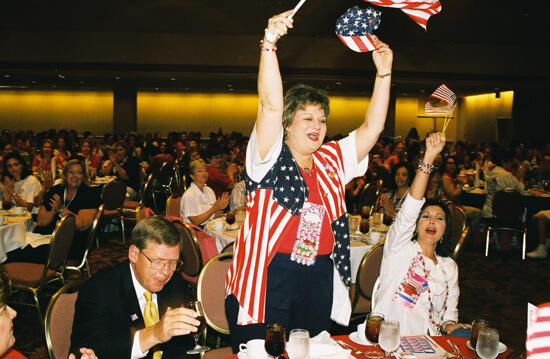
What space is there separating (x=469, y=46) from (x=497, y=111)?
5890 millimetres

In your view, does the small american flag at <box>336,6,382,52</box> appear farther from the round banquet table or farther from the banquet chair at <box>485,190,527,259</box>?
the banquet chair at <box>485,190,527,259</box>

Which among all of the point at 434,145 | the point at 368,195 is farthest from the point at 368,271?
the point at 368,195

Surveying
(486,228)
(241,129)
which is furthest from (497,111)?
(486,228)

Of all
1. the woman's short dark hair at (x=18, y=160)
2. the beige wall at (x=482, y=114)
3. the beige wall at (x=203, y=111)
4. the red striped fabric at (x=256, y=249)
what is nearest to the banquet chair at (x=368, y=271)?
the red striped fabric at (x=256, y=249)

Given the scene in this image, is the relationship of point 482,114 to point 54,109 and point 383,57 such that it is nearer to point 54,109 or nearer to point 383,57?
point 54,109

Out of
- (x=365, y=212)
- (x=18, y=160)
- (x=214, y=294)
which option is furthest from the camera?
(x=18, y=160)

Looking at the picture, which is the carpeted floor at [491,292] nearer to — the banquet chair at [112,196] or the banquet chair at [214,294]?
the banquet chair at [112,196]

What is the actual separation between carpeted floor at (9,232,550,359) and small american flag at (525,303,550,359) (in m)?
3.26

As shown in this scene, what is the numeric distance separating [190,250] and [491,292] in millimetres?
3485

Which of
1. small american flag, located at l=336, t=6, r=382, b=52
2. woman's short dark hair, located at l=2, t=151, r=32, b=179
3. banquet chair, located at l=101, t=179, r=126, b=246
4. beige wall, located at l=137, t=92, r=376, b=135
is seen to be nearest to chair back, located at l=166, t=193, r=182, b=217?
banquet chair, located at l=101, t=179, r=126, b=246

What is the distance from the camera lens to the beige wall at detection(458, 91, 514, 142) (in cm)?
1916

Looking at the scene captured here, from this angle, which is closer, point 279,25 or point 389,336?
point 279,25

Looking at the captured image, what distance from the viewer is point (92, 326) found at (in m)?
Answer: 2.03

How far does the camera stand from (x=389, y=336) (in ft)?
6.08
